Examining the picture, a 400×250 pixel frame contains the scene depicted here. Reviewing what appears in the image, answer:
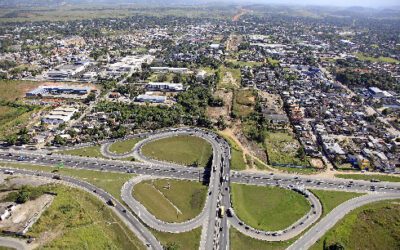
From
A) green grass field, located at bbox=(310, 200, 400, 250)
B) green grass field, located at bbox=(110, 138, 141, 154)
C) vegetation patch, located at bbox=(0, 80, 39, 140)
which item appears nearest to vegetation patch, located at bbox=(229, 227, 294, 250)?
green grass field, located at bbox=(310, 200, 400, 250)

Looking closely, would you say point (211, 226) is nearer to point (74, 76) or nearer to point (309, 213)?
point (309, 213)

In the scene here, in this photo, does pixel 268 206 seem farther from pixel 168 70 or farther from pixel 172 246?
pixel 168 70

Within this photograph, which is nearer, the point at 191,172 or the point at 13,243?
the point at 13,243

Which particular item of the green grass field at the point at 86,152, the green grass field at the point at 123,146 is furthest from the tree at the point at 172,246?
the green grass field at the point at 86,152

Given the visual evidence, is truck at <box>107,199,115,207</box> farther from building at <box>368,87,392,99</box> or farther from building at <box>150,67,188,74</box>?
building at <box>368,87,392,99</box>

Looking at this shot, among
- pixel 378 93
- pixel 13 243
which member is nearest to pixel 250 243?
pixel 13 243
